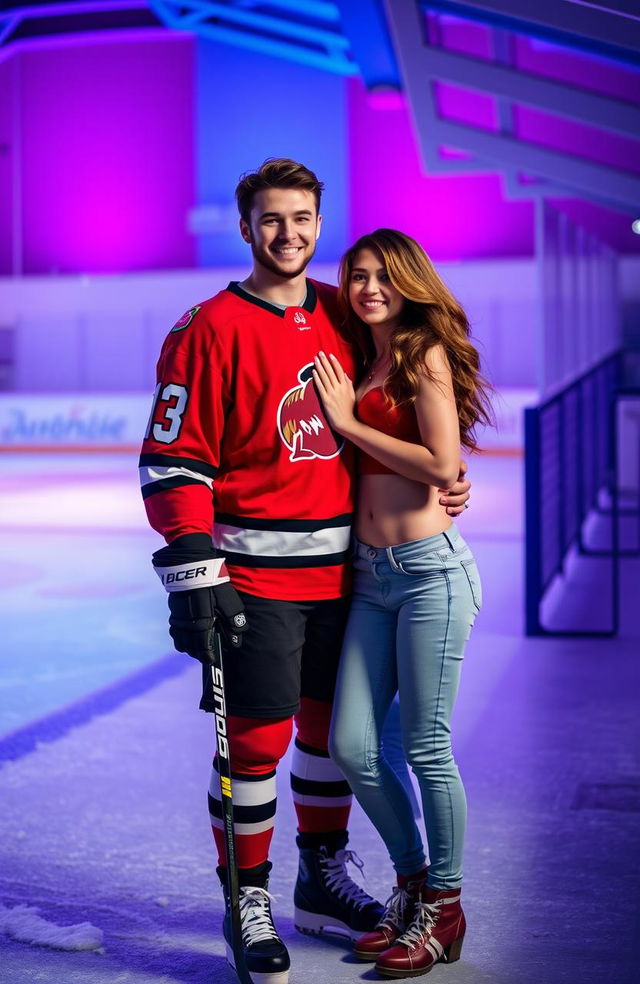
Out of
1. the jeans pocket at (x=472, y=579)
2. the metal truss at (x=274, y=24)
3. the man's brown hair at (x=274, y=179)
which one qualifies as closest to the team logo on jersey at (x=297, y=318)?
the man's brown hair at (x=274, y=179)

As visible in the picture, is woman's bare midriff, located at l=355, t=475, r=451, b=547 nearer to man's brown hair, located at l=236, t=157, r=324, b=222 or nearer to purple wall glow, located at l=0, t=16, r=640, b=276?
man's brown hair, located at l=236, t=157, r=324, b=222

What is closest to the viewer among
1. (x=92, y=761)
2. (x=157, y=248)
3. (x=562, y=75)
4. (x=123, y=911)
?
(x=123, y=911)

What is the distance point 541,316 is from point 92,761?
3627 millimetres

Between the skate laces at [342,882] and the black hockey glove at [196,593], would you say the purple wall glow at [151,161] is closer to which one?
the skate laces at [342,882]

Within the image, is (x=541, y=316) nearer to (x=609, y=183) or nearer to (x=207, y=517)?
(x=609, y=183)

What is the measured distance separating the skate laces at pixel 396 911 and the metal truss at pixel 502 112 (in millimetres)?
2871

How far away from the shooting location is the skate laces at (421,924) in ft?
8.56

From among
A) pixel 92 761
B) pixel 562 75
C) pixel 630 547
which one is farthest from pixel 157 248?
pixel 92 761

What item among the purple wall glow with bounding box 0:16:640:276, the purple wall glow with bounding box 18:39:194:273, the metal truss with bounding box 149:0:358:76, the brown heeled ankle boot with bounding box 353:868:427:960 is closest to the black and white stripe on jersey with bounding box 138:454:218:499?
the brown heeled ankle boot with bounding box 353:868:427:960

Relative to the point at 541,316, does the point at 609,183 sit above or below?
above

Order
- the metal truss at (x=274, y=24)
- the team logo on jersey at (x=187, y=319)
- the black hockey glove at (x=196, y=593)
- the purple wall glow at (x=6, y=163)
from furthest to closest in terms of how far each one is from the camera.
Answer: the purple wall glow at (x=6, y=163) → the metal truss at (x=274, y=24) → the team logo on jersey at (x=187, y=319) → the black hockey glove at (x=196, y=593)

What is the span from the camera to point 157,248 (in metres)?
22.9

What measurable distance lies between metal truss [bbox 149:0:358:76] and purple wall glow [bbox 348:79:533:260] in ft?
18.2

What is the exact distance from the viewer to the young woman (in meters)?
2.58
